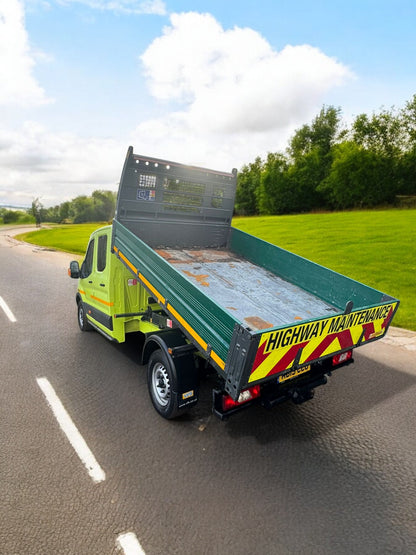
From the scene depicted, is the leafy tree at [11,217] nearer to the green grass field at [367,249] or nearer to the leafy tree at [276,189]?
the leafy tree at [276,189]

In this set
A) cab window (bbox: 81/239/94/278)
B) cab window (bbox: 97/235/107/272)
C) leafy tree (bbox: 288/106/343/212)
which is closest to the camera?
cab window (bbox: 97/235/107/272)

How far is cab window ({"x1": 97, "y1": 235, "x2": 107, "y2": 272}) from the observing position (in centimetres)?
559

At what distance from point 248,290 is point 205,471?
7.57ft

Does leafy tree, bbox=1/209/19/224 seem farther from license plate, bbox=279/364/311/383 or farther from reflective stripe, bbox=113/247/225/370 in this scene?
license plate, bbox=279/364/311/383

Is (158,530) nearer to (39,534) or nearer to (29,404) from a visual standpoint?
(39,534)

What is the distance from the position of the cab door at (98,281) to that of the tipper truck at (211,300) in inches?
0.8

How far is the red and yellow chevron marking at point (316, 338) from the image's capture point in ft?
9.71

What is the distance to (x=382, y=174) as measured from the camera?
42.9 m

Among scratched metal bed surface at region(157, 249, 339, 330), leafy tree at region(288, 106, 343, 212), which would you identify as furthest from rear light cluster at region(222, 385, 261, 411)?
leafy tree at region(288, 106, 343, 212)

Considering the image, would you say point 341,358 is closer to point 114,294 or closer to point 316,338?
point 316,338

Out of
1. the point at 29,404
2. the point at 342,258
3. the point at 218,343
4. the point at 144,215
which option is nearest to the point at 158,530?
the point at 218,343

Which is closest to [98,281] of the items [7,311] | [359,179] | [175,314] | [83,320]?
[83,320]

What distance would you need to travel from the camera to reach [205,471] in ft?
10.9

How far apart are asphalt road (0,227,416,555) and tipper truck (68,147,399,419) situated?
1.71 feet
